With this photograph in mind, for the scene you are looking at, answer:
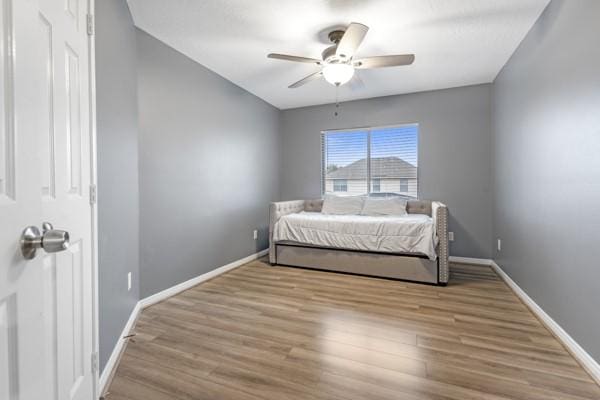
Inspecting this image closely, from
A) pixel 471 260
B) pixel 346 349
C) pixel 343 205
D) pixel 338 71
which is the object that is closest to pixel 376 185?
pixel 343 205

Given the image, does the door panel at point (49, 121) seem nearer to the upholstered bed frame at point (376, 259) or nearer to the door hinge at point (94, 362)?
the door hinge at point (94, 362)

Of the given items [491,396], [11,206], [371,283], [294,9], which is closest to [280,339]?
[491,396]

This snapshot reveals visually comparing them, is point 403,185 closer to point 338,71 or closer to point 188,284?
point 338,71

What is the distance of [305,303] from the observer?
8.20ft

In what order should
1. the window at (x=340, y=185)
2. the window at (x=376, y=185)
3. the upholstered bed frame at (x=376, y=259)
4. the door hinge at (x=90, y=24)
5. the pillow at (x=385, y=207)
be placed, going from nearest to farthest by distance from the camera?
the door hinge at (x=90, y=24)
the upholstered bed frame at (x=376, y=259)
the pillow at (x=385, y=207)
the window at (x=376, y=185)
the window at (x=340, y=185)

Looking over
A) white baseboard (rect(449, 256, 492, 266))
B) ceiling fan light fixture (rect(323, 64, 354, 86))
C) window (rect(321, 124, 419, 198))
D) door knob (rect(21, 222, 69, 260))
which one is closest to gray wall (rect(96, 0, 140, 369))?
door knob (rect(21, 222, 69, 260))

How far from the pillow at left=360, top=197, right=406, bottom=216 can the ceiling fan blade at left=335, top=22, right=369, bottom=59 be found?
7.45 ft

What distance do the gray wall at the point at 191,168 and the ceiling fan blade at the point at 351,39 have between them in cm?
165

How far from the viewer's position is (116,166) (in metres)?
1.77

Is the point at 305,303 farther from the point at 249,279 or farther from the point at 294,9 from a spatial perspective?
the point at 294,9

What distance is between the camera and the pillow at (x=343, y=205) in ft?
13.8

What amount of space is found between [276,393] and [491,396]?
3.49ft

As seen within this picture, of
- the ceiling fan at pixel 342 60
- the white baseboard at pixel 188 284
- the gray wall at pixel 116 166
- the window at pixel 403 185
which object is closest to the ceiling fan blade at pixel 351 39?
the ceiling fan at pixel 342 60

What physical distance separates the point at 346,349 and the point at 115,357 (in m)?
1.42
